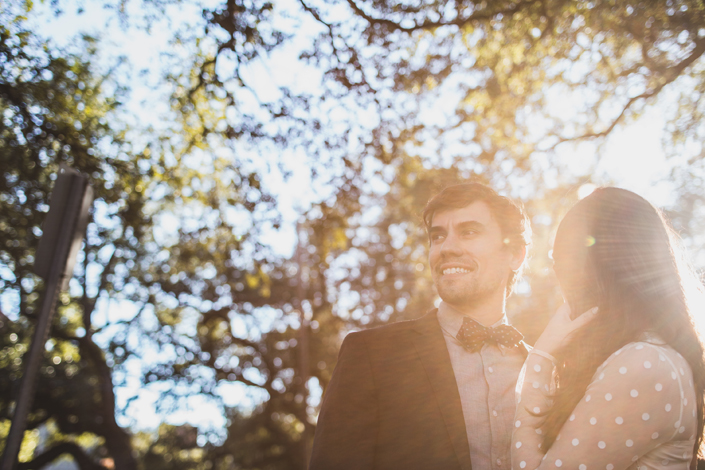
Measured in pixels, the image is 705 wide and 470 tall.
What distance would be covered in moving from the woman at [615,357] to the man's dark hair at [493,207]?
2.99 ft

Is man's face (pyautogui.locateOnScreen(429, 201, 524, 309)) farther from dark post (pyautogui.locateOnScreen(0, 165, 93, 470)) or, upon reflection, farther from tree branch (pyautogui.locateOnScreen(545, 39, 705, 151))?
→ tree branch (pyautogui.locateOnScreen(545, 39, 705, 151))

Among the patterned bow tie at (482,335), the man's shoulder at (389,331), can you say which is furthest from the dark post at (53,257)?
the patterned bow tie at (482,335)

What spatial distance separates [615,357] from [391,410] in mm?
1178

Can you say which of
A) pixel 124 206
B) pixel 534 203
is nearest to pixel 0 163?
pixel 124 206

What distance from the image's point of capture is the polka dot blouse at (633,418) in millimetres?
1822

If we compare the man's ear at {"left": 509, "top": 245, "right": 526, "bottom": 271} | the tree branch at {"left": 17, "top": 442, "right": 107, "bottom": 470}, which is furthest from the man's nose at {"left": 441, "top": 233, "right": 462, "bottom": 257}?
the tree branch at {"left": 17, "top": 442, "right": 107, "bottom": 470}

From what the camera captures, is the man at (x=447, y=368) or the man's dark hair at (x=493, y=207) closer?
the man at (x=447, y=368)

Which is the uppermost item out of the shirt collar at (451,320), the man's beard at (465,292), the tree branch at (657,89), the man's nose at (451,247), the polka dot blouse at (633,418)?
the tree branch at (657,89)

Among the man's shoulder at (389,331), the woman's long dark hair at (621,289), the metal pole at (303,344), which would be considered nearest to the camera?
the woman's long dark hair at (621,289)

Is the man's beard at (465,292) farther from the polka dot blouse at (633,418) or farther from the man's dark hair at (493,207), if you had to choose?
the polka dot blouse at (633,418)

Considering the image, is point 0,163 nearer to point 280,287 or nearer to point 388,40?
point 388,40

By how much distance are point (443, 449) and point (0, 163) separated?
862 centimetres

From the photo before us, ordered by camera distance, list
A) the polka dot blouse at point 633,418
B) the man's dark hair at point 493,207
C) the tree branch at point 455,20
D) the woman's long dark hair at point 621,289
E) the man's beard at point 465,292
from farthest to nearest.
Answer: the tree branch at point 455,20, the man's dark hair at point 493,207, the man's beard at point 465,292, the woman's long dark hair at point 621,289, the polka dot blouse at point 633,418

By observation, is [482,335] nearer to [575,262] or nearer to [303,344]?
[575,262]
